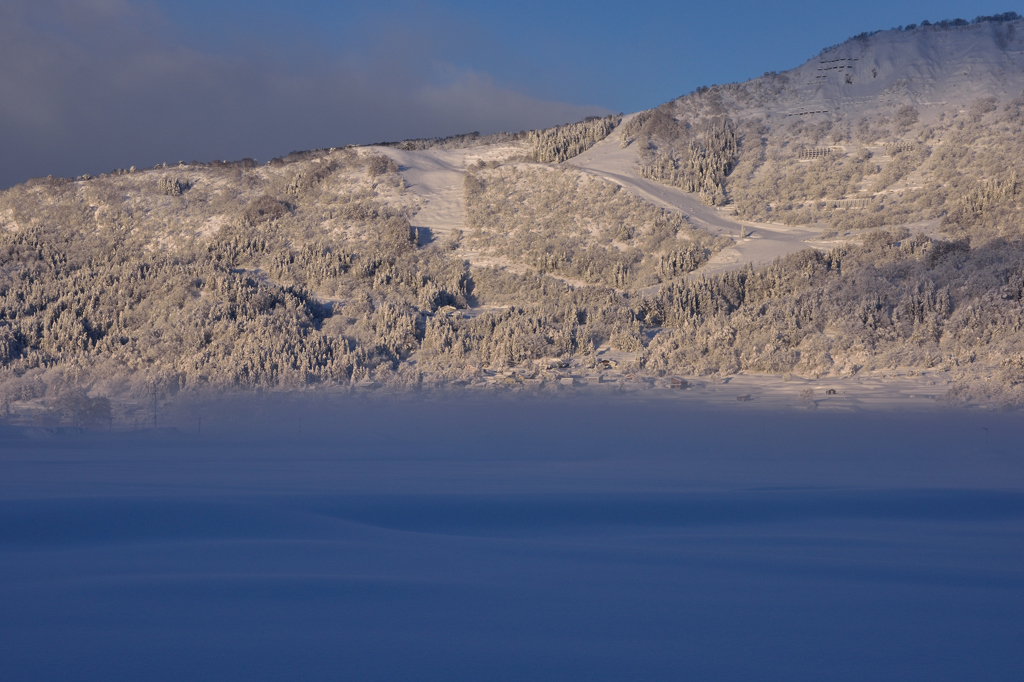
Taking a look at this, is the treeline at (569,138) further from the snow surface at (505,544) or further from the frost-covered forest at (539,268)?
the snow surface at (505,544)

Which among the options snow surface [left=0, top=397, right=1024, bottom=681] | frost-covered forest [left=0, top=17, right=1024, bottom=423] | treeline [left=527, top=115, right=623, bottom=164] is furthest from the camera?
treeline [left=527, top=115, right=623, bottom=164]

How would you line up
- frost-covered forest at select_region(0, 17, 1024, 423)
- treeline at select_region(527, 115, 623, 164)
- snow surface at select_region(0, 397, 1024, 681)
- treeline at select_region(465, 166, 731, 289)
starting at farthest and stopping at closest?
treeline at select_region(527, 115, 623, 164) < treeline at select_region(465, 166, 731, 289) < frost-covered forest at select_region(0, 17, 1024, 423) < snow surface at select_region(0, 397, 1024, 681)

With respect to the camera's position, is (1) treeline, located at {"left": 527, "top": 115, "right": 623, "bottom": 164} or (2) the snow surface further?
(1) treeline, located at {"left": 527, "top": 115, "right": 623, "bottom": 164}

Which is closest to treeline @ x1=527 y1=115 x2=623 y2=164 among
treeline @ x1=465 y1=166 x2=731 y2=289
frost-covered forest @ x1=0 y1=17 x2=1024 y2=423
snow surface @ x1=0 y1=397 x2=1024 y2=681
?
frost-covered forest @ x1=0 y1=17 x2=1024 y2=423

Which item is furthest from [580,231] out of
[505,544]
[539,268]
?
[505,544]

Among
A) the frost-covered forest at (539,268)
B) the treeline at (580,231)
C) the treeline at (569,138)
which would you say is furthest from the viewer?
the treeline at (569,138)

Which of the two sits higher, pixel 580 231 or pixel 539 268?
pixel 580 231

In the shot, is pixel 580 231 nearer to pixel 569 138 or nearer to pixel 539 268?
pixel 539 268

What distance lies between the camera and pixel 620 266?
2053 cm

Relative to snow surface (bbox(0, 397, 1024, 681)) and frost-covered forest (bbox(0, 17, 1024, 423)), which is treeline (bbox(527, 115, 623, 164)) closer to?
frost-covered forest (bbox(0, 17, 1024, 423))

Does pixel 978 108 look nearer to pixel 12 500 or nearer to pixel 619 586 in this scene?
pixel 619 586

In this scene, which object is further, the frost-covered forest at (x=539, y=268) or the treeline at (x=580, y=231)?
the treeline at (x=580, y=231)

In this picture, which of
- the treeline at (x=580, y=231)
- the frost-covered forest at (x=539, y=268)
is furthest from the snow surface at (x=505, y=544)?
the treeline at (x=580, y=231)

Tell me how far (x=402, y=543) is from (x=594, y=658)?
2.22 metres
